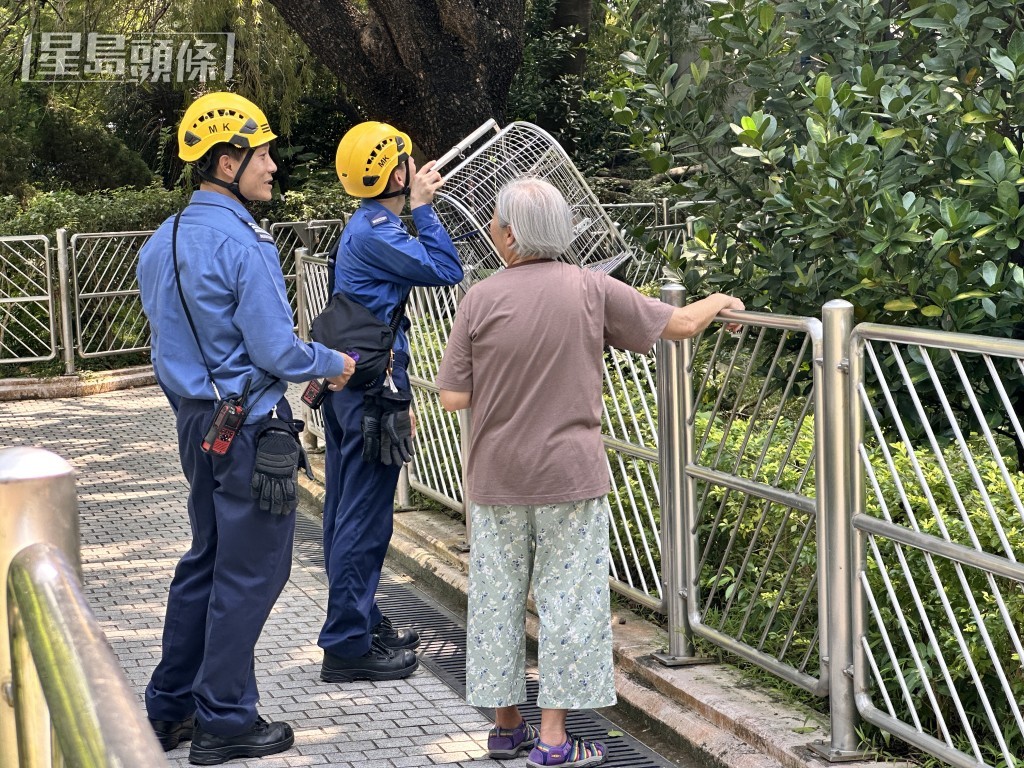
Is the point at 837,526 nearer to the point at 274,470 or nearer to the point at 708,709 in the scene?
the point at 708,709

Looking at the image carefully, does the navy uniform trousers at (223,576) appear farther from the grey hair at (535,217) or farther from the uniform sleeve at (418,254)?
the grey hair at (535,217)

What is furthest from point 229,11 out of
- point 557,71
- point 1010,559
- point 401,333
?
point 1010,559

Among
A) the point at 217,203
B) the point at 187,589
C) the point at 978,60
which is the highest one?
the point at 978,60

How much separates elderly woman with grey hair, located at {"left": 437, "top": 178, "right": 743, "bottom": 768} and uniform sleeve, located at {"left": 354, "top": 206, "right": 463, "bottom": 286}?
34.4 inches

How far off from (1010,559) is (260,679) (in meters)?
2.97

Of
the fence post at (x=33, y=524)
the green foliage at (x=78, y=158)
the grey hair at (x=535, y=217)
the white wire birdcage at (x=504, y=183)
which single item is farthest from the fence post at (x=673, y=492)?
the green foliage at (x=78, y=158)

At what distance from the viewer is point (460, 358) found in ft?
13.2

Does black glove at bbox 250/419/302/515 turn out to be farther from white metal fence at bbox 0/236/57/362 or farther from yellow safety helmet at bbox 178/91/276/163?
white metal fence at bbox 0/236/57/362

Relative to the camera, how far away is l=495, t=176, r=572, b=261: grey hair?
388 cm

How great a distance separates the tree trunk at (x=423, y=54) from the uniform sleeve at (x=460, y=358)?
6870mm

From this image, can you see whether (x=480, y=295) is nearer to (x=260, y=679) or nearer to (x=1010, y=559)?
(x=1010, y=559)

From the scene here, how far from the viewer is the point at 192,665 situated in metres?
4.46

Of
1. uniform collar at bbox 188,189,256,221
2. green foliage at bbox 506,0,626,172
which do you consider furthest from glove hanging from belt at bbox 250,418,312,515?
green foliage at bbox 506,0,626,172

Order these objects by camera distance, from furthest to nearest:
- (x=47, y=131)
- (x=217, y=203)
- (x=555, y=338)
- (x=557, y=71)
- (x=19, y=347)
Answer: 1. (x=47, y=131)
2. (x=557, y=71)
3. (x=19, y=347)
4. (x=217, y=203)
5. (x=555, y=338)
